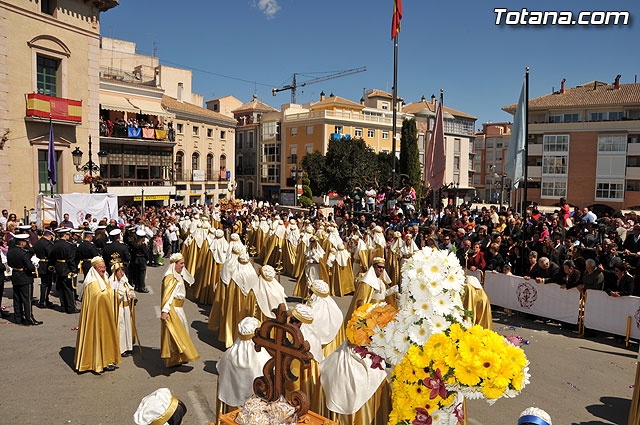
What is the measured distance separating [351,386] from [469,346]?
2241 millimetres

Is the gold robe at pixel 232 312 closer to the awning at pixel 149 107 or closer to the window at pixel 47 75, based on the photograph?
the window at pixel 47 75

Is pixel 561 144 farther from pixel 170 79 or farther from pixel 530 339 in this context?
pixel 530 339

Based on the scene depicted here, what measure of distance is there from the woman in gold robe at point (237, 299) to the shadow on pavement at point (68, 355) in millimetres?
2464

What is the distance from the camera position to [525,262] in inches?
484

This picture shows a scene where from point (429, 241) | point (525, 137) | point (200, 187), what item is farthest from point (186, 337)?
point (200, 187)

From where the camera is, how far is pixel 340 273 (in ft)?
46.0

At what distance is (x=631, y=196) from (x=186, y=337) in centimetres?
4913

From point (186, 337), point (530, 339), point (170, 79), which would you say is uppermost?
point (170, 79)

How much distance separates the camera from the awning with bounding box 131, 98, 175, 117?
125 ft

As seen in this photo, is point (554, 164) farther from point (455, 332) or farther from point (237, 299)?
point (455, 332)

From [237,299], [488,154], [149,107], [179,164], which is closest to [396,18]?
[237,299]

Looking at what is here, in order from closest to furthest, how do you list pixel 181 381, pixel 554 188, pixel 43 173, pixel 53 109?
pixel 181 381 → pixel 53 109 → pixel 43 173 → pixel 554 188

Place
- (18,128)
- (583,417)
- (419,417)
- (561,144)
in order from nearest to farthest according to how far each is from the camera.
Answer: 1. (419,417)
2. (583,417)
3. (18,128)
4. (561,144)

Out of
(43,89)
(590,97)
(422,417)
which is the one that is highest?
(590,97)
